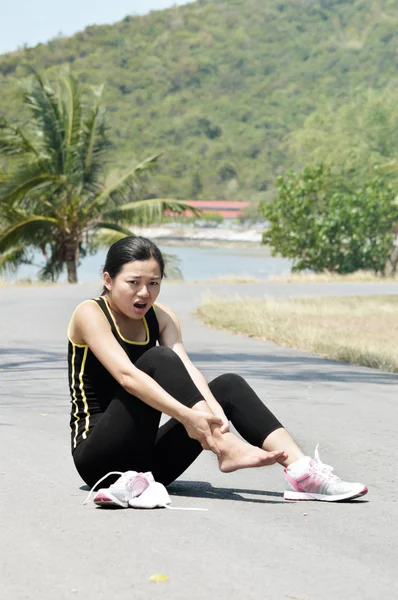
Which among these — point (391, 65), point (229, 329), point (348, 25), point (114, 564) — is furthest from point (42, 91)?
point (348, 25)

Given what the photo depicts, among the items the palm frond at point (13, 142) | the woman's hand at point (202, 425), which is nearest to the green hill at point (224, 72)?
the palm frond at point (13, 142)

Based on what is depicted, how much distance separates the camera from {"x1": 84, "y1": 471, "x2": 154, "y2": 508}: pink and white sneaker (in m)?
5.54

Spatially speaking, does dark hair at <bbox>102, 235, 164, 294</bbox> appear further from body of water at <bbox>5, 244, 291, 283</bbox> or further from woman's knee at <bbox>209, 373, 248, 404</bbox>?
body of water at <bbox>5, 244, 291, 283</bbox>

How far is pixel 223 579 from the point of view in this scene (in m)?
4.29

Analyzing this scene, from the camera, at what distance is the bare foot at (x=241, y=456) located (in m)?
5.66

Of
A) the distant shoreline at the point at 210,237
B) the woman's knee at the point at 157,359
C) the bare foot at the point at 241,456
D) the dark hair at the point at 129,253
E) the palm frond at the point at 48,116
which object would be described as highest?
the palm frond at the point at 48,116

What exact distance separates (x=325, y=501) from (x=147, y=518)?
3.20 feet

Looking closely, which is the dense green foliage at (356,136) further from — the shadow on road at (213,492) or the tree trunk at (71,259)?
the shadow on road at (213,492)

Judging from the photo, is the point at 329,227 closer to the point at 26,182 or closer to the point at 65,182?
the point at 65,182

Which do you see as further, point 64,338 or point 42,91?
point 42,91

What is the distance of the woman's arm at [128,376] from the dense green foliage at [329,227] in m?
35.0

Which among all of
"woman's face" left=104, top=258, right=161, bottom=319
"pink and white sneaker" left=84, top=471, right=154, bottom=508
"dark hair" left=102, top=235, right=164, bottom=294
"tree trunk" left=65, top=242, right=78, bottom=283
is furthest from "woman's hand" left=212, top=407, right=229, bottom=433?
"tree trunk" left=65, top=242, right=78, bottom=283

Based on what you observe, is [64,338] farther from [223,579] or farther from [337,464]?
[223,579]

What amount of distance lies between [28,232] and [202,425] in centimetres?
3144
